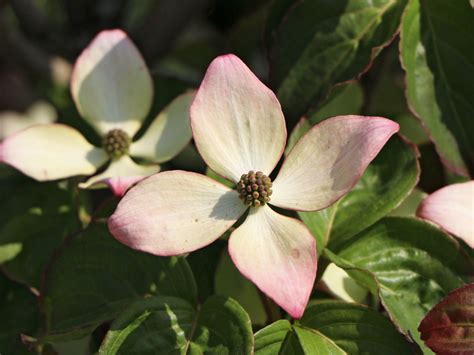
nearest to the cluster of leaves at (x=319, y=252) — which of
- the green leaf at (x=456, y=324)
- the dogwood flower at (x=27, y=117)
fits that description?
the green leaf at (x=456, y=324)

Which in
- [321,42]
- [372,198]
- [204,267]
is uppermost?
[321,42]

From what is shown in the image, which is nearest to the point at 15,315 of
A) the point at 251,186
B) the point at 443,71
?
the point at 251,186

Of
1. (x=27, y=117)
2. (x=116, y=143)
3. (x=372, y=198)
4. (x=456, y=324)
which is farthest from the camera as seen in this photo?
(x=27, y=117)

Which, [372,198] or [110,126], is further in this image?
[110,126]

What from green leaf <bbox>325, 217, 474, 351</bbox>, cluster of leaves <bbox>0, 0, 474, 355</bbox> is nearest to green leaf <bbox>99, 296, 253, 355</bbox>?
cluster of leaves <bbox>0, 0, 474, 355</bbox>

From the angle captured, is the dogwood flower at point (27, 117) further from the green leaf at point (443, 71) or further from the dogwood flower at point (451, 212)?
the dogwood flower at point (451, 212)

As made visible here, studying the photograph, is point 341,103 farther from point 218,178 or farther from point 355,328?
point 355,328

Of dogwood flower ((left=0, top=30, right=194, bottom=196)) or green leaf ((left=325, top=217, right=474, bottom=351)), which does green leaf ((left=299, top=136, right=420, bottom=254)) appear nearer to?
green leaf ((left=325, top=217, right=474, bottom=351))
